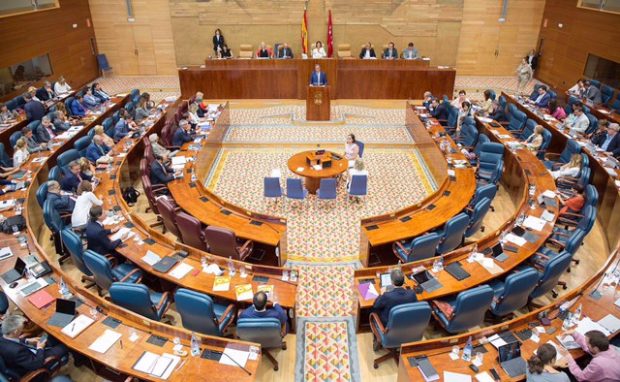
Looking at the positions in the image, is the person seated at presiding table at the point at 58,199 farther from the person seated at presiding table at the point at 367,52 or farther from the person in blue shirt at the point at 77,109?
the person seated at presiding table at the point at 367,52

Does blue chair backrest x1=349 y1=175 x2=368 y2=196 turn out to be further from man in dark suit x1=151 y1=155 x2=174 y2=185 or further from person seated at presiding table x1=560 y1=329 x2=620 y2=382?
person seated at presiding table x1=560 y1=329 x2=620 y2=382

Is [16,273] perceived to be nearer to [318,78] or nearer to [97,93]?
[97,93]

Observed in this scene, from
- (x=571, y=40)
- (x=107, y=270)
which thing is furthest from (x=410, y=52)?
(x=107, y=270)

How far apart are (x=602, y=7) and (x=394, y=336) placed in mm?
16961

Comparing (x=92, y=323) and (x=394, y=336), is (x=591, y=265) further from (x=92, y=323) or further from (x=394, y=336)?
(x=92, y=323)

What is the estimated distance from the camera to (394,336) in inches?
230

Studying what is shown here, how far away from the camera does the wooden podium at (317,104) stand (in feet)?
50.9

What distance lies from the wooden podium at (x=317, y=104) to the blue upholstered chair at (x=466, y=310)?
10508 millimetres

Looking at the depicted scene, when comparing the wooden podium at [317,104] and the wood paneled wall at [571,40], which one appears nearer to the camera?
the wooden podium at [317,104]

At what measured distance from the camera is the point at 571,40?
18.0 meters

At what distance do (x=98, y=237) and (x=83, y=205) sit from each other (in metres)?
1.22

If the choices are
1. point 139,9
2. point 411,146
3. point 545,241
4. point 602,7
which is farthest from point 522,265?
point 139,9

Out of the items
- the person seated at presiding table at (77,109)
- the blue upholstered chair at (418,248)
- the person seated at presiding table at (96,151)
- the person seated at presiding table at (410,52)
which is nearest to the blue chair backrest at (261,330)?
the blue upholstered chair at (418,248)

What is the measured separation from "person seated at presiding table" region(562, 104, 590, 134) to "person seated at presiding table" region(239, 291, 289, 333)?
10.1 meters
